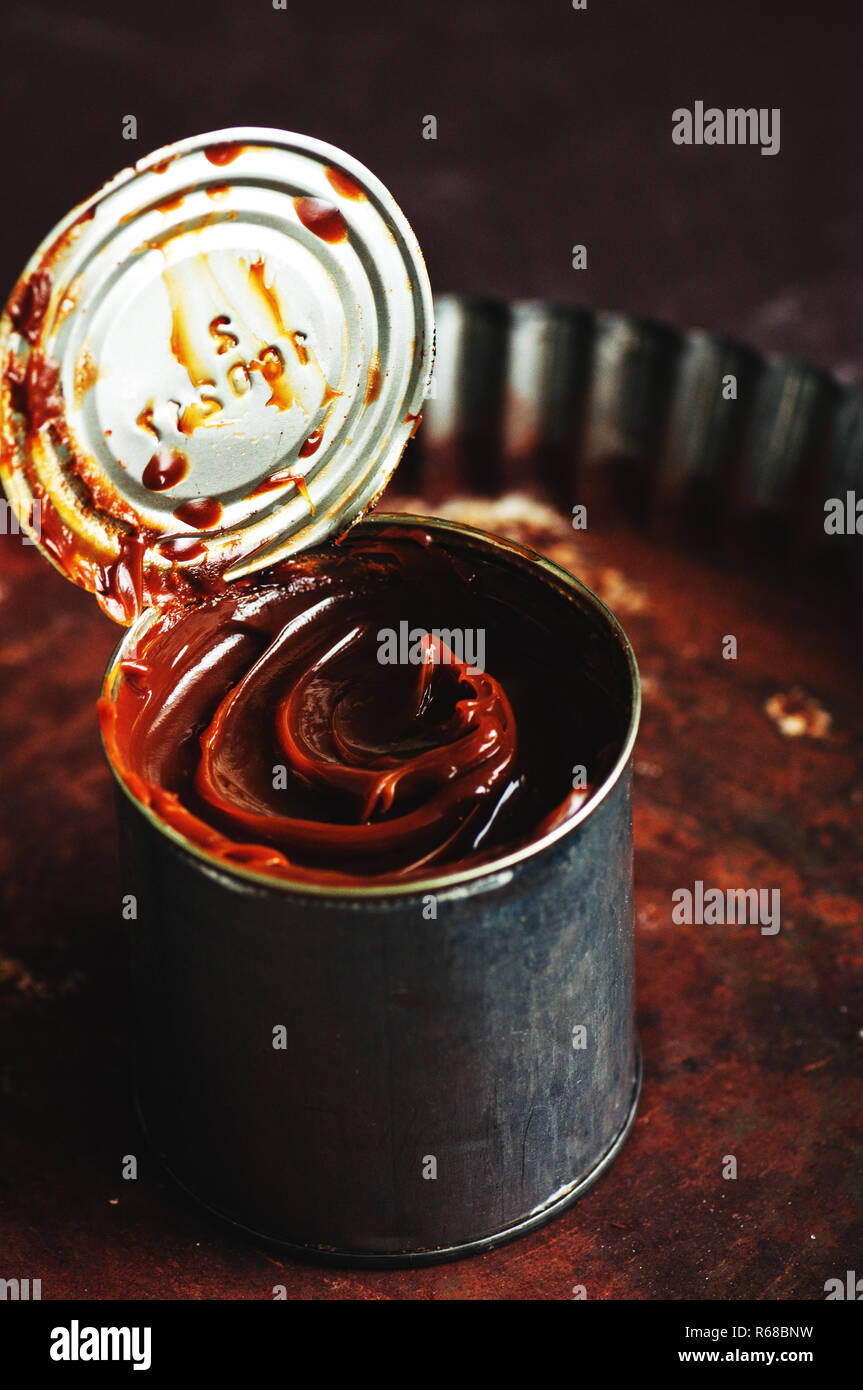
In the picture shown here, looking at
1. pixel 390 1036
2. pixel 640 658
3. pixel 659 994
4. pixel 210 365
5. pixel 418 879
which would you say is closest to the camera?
pixel 418 879

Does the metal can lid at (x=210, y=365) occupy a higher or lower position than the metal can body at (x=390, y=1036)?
higher

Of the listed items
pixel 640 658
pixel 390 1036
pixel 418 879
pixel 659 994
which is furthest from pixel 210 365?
pixel 640 658

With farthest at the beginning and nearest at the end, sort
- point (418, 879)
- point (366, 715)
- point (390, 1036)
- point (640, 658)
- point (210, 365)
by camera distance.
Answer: point (640, 658) → point (366, 715) → point (210, 365) → point (390, 1036) → point (418, 879)

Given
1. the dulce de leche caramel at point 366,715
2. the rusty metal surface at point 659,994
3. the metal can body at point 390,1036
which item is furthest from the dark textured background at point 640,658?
the dulce de leche caramel at point 366,715

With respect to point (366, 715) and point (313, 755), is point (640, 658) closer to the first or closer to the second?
point (366, 715)

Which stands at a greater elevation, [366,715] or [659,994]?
[366,715]

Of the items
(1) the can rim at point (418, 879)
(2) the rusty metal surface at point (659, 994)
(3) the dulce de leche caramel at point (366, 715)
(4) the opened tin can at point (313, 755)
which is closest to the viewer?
(1) the can rim at point (418, 879)

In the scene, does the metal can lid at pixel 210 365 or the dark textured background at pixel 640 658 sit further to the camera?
the dark textured background at pixel 640 658

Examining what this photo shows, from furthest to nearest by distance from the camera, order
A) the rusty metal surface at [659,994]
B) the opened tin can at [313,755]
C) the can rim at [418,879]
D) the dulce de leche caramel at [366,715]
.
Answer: the rusty metal surface at [659,994]
the dulce de leche caramel at [366,715]
the opened tin can at [313,755]
the can rim at [418,879]

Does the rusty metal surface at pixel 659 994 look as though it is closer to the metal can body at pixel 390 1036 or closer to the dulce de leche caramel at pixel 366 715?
the metal can body at pixel 390 1036

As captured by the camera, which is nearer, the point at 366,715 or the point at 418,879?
the point at 418,879
